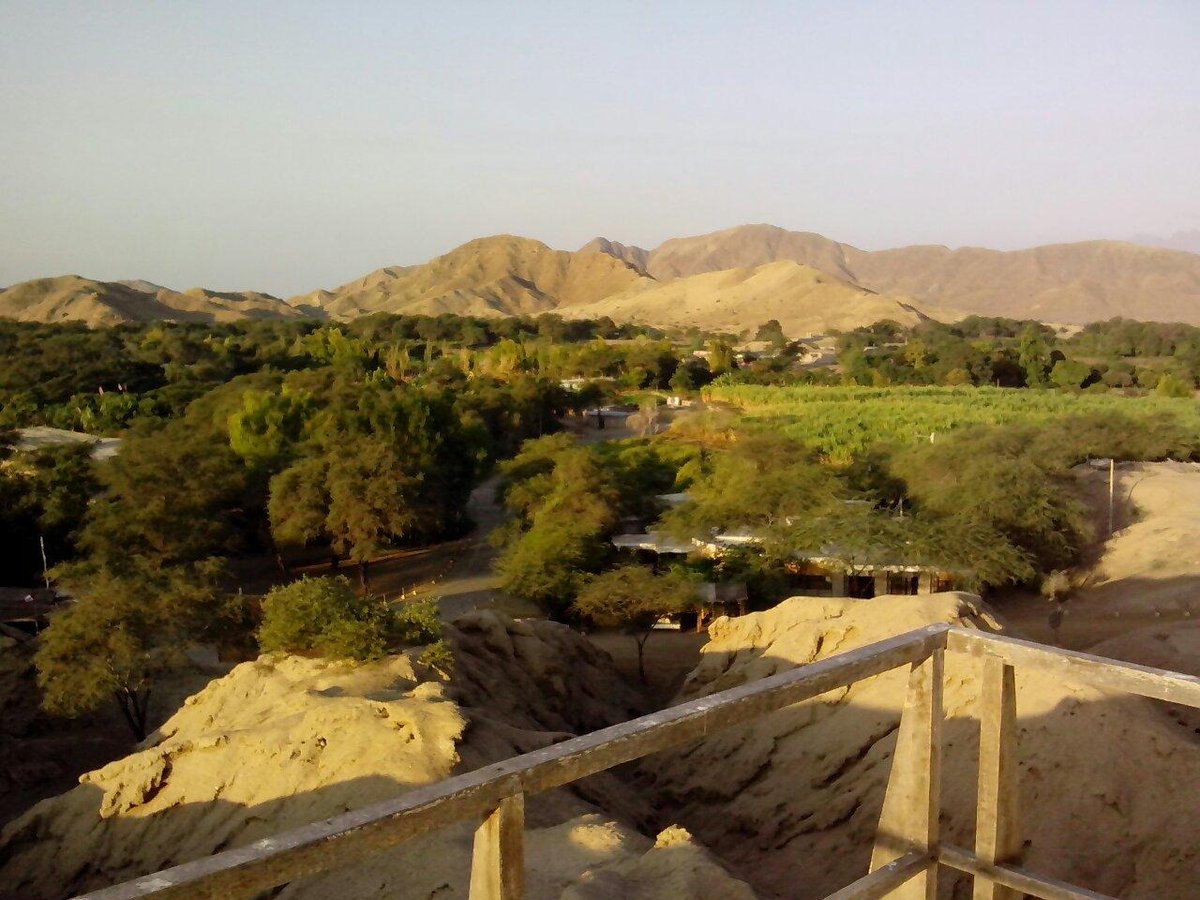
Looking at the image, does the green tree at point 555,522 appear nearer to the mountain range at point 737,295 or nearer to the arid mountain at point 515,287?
the mountain range at point 737,295

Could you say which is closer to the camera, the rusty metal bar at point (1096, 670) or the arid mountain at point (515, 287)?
the rusty metal bar at point (1096, 670)

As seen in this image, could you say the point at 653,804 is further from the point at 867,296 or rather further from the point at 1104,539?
the point at 867,296

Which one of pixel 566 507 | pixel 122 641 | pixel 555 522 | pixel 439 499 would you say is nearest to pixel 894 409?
pixel 439 499

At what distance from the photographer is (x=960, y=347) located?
235 feet

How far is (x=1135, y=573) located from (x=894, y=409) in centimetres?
2754

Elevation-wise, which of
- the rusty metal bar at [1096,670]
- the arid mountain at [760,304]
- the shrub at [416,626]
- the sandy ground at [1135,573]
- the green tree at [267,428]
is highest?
the arid mountain at [760,304]

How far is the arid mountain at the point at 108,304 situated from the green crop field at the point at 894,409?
8302 centimetres

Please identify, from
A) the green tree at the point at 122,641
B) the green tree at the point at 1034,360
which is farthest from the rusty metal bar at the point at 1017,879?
the green tree at the point at 1034,360

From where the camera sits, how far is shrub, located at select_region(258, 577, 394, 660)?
11742mm

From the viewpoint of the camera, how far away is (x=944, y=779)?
9.22 meters

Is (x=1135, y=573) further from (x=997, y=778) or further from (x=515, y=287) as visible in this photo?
(x=515, y=287)

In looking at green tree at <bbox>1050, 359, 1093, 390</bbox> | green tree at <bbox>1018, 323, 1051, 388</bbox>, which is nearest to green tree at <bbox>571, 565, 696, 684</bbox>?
green tree at <bbox>1050, 359, 1093, 390</bbox>

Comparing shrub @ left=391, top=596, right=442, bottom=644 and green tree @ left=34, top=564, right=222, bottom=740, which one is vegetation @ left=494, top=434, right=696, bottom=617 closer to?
green tree @ left=34, top=564, right=222, bottom=740

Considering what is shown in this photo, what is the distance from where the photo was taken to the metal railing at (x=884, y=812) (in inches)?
97.4
